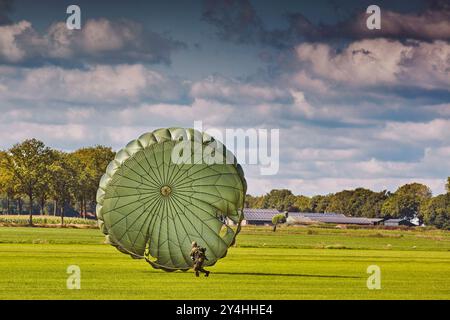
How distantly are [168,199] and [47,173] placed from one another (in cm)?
12170

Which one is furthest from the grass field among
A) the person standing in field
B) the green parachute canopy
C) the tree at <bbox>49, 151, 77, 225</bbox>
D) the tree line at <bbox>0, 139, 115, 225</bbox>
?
the tree at <bbox>49, 151, 77, 225</bbox>

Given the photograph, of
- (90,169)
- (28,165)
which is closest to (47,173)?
(28,165)

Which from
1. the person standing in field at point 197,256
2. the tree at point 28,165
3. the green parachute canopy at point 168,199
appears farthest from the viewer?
the tree at point 28,165

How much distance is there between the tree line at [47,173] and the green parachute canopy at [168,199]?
4334 inches

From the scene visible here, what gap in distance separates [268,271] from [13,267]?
41.5 ft

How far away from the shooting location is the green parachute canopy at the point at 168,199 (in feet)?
148

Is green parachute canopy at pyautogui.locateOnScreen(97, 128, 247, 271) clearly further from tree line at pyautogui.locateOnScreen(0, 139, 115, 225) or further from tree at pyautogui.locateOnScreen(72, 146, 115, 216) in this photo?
tree at pyautogui.locateOnScreen(72, 146, 115, 216)

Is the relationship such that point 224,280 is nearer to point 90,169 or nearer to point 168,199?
point 168,199

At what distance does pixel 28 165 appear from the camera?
162500 mm

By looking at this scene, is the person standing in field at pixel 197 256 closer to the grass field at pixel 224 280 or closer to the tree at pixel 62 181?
the grass field at pixel 224 280

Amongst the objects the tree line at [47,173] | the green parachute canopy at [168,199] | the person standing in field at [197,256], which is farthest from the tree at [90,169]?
the person standing in field at [197,256]

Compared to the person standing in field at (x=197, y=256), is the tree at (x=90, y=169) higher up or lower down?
higher up

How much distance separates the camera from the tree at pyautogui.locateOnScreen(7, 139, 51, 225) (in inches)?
6358

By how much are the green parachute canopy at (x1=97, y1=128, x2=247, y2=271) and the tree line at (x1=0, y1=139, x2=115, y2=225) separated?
110083 mm
